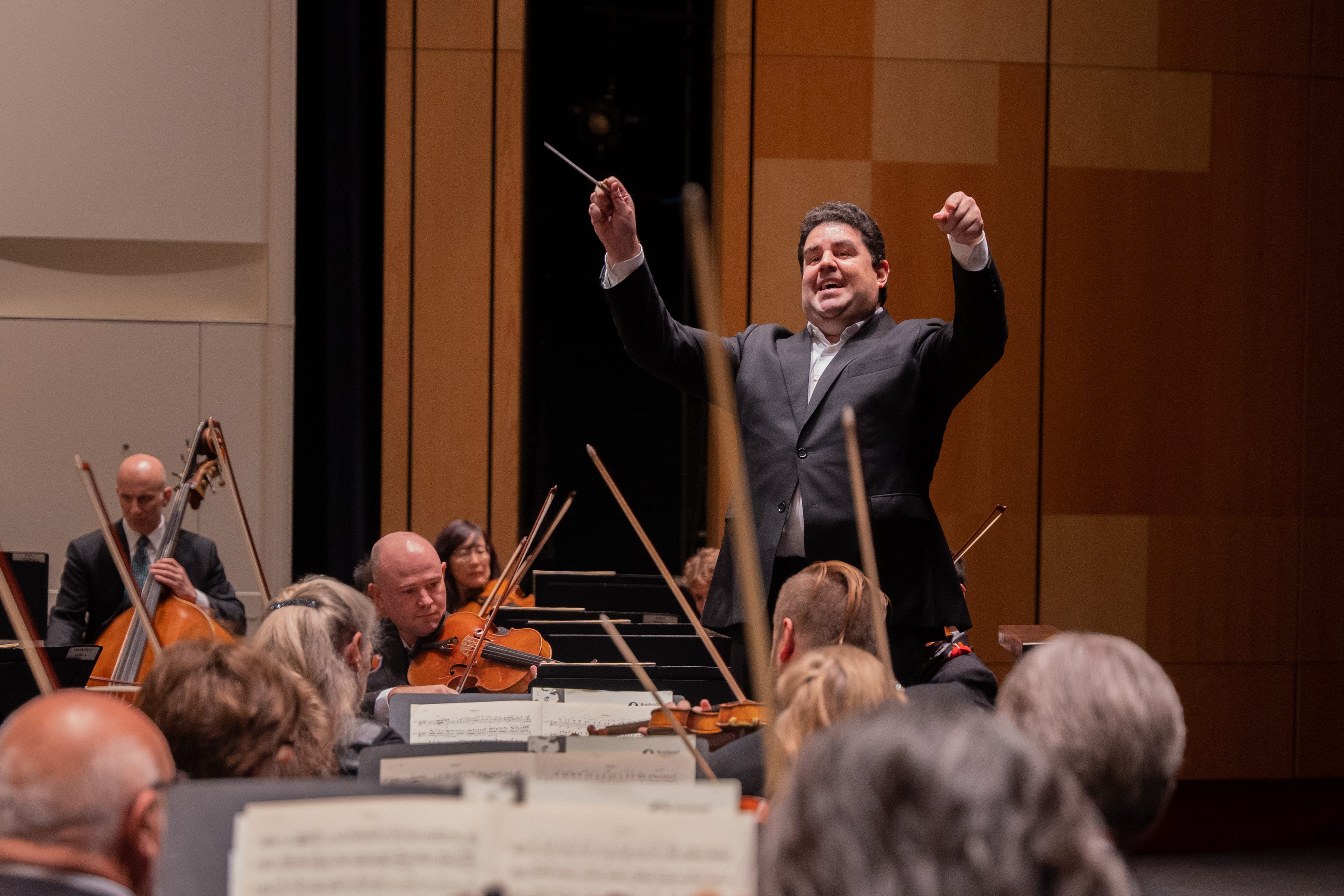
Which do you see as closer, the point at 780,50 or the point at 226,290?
the point at 780,50

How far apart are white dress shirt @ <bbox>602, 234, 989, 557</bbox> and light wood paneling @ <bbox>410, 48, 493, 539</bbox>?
237 centimetres

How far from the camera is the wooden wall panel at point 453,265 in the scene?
14.9 ft

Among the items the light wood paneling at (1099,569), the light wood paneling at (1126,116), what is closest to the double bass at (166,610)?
the light wood paneling at (1099,569)

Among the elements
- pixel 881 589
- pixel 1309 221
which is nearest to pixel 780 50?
pixel 1309 221

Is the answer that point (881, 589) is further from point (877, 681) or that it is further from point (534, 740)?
point (534, 740)

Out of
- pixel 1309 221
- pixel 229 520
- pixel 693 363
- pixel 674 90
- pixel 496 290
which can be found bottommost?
pixel 229 520

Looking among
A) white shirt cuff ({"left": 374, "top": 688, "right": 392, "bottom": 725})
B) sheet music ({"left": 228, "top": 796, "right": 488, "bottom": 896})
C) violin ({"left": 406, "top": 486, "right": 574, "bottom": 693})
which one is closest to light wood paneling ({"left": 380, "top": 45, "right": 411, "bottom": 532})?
violin ({"left": 406, "top": 486, "right": 574, "bottom": 693})

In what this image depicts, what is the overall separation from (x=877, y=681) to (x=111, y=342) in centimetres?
423

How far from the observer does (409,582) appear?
3.09m

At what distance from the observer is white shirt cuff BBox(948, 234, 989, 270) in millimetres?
2014

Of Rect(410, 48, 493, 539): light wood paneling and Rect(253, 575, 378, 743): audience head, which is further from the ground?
Rect(410, 48, 493, 539): light wood paneling

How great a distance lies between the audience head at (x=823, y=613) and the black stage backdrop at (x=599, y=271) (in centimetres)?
314

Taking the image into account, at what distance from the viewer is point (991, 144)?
15.1ft

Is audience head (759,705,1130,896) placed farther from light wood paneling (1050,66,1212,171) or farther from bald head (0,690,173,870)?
light wood paneling (1050,66,1212,171)
